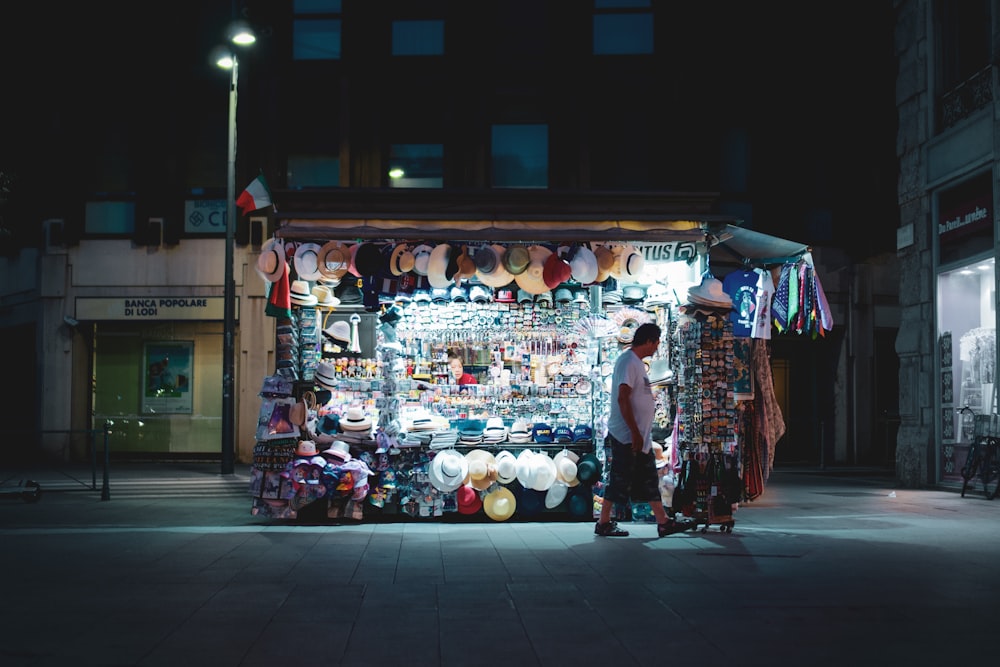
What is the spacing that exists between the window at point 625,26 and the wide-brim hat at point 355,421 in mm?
14375

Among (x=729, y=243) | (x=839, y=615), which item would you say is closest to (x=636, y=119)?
(x=729, y=243)

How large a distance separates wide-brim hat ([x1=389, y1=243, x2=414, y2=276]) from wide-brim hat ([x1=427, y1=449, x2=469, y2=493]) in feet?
7.76

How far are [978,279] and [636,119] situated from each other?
9.87m

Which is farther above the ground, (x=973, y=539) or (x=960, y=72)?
(x=960, y=72)

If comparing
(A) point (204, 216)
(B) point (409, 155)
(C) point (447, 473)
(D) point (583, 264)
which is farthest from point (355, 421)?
(B) point (409, 155)

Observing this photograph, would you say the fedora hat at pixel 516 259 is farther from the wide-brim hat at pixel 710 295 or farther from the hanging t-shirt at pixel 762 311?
the hanging t-shirt at pixel 762 311

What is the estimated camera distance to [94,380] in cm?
2234

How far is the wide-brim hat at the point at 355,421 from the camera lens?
37.3ft

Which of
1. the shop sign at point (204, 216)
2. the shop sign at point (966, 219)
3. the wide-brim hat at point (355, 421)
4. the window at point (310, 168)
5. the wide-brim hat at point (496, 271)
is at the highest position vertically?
the window at point (310, 168)

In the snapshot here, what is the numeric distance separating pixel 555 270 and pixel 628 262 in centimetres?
94

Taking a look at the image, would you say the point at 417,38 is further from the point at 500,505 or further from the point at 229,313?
the point at 500,505

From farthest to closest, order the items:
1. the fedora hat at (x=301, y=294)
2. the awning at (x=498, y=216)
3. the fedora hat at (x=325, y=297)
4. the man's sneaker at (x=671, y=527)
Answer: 1. the fedora hat at (x=325, y=297)
2. the fedora hat at (x=301, y=294)
3. the awning at (x=498, y=216)
4. the man's sneaker at (x=671, y=527)

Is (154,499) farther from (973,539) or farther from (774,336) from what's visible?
(774,336)

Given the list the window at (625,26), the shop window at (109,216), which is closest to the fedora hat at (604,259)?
the window at (625,26)
